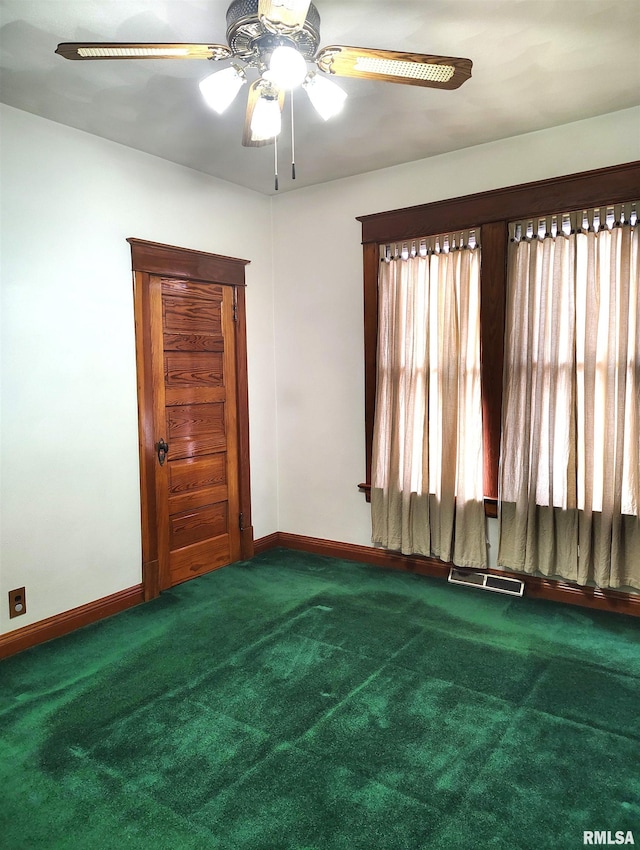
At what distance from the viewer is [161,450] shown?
3725mm

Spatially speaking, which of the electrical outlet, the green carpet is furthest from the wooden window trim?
the electrical outlet

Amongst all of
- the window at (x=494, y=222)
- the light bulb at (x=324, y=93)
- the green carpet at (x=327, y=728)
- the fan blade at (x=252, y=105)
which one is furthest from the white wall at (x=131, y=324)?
the light bulb at (x=324, y=93)

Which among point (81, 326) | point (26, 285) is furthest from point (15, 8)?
point (81, 326)

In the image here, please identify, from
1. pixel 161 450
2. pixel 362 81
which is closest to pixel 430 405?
pixel 161 450

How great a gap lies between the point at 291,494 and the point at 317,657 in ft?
6.25

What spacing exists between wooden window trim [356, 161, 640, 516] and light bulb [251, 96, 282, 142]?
170 cm

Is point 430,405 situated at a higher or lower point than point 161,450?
higher

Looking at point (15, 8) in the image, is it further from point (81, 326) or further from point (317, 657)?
point (317, 657)

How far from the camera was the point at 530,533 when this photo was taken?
344 cm

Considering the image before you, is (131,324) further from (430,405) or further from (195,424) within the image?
(430,405)

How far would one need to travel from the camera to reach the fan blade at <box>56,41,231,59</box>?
5.65 feet

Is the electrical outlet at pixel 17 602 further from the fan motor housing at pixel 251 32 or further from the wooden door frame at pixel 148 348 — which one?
the fan motor housing at pixel 251 32

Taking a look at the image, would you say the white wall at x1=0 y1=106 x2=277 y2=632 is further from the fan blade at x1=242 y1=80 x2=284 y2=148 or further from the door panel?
the fan blade at x1=242 y1=80 x2=284 y2=148

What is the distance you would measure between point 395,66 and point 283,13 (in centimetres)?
39
